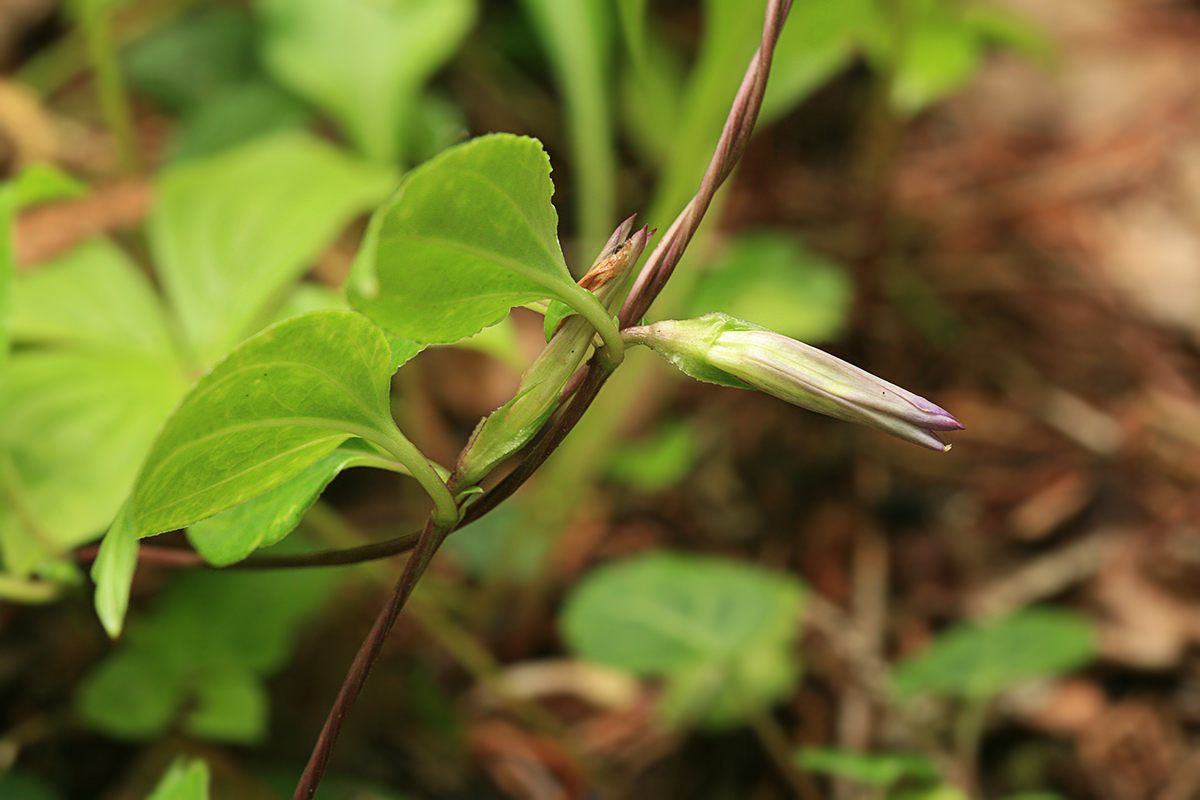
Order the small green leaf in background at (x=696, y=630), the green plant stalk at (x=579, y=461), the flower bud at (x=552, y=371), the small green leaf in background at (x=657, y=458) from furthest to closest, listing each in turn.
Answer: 1. the small green leaf in background at (x=657, y=458)
2. the green plant stalk at (x=579, y=461)
3. the small green leaf in background at (x=696, y=630)
4. the flower bud at (x=552, y=371)

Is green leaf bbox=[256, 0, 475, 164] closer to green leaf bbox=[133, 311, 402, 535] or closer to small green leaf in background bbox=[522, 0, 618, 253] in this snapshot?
small green leaf in background bbox=[522, 0, 618, 253]

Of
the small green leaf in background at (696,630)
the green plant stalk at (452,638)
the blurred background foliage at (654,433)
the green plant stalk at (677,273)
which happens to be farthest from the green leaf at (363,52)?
the small green leaf in background at (696,630)

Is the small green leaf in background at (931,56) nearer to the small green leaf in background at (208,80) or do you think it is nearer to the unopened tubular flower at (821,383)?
the small green leaf in background at (208,80)

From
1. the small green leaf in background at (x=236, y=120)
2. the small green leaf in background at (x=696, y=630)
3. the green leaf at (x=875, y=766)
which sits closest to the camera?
the green leaf at (x=875, y=766)

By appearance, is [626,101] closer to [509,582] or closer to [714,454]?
[714,454]

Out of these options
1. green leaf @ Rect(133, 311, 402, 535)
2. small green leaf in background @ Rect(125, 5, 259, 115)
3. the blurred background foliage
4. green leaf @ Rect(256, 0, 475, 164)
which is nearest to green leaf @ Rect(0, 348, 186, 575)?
the blurred background foliage

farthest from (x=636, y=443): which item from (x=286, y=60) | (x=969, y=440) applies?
(x=286, y=60)
